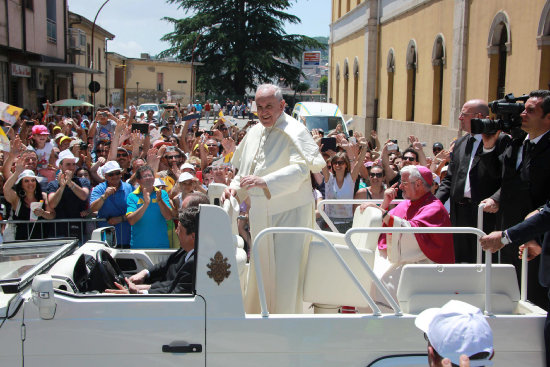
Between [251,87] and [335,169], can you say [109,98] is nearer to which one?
[251,87]

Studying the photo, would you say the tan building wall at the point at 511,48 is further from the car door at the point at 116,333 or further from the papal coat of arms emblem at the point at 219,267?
the car door at the point at 116,333

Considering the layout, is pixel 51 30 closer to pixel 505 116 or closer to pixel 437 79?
pixel 437 79

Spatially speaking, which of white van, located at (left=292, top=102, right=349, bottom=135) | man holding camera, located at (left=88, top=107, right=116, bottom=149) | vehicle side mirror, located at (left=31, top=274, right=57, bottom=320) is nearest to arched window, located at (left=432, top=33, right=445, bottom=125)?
white van, located at (left=292, top=102, right=349, bottom=135)

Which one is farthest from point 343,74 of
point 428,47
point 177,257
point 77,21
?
point 177,257

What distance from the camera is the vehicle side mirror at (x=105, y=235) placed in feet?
15.3

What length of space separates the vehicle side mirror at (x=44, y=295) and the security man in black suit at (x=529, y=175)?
2.66m

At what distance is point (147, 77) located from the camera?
202 ft

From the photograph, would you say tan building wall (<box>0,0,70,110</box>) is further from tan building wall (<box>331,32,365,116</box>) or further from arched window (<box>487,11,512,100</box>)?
arched window (<box>487,11,512,100</box>)

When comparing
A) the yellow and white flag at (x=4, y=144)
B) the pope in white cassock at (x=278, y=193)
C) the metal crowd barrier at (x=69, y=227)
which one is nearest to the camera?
the pope in white cassock at (x=278, y=193)

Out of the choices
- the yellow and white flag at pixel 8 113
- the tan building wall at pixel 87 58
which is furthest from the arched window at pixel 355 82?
the yellow and white flag at pixel 8 113

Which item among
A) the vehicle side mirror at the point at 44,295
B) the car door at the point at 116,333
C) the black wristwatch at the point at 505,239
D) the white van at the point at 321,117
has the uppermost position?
the white van at the point at 321,117

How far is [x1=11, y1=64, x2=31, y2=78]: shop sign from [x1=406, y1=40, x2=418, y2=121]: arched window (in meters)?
16.3

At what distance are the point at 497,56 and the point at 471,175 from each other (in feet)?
38.7

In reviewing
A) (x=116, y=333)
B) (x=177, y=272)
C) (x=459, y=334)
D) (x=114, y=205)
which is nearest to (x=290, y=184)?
(x=177, y=272)
